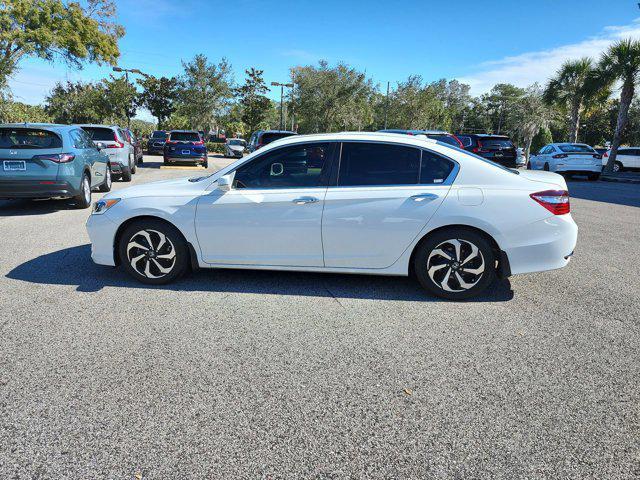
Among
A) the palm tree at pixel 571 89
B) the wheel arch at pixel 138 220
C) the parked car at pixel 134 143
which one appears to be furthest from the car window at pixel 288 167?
the palm tree at pixel 571 89

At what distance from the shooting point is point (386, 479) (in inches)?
85.9

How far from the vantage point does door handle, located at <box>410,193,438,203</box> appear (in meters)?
4.28

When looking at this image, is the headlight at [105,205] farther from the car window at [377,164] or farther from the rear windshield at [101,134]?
the rear windshield at [101,134]

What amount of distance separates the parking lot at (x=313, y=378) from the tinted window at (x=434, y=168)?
1.15m

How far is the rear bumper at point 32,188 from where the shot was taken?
7898 millimetres

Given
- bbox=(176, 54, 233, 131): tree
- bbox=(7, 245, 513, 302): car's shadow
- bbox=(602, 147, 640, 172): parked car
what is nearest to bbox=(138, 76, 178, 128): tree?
bbox=(176, 54, 233, 131): tree

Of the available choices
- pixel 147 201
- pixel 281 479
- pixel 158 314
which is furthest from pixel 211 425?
pixel 147 201

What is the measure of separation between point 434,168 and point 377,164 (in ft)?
1.78

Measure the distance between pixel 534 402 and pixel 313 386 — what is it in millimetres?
1346

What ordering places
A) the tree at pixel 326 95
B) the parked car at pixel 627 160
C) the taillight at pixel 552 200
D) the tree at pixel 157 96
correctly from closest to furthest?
the taillight at pixel 552 200
the parked car at pixel 627 160
the tree at pixel 326 95
the tree at pixel 157 96

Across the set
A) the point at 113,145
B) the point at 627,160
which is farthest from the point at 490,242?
the point at 627,160

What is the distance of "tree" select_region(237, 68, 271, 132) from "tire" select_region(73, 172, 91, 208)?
42.8 m

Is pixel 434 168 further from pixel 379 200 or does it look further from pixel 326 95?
pixel 326 95

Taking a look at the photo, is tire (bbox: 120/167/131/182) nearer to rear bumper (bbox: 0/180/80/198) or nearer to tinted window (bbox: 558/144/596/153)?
rear bumper (bbox: 0/180/80/198)
